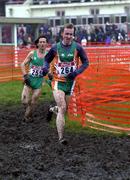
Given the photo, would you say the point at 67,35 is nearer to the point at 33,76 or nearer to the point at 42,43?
the point at 42,43

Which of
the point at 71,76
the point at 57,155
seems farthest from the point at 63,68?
the point at 57,155

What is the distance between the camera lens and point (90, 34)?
39.3 m

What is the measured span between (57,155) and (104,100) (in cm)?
327

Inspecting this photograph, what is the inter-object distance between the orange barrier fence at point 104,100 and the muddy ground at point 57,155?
38.2 inches

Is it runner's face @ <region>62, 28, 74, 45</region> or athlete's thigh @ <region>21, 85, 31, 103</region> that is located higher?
runner's face @ <region>62, 28, 74, 45</region>

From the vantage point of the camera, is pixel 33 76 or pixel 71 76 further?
pixel 33 76

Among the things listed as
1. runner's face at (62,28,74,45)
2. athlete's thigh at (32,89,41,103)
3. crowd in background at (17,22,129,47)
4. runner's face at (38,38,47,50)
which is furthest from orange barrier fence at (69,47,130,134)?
crowd in background at (17,22,129,47)

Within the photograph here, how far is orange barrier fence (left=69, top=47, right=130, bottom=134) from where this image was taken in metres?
10.9

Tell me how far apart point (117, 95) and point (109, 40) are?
27035mm

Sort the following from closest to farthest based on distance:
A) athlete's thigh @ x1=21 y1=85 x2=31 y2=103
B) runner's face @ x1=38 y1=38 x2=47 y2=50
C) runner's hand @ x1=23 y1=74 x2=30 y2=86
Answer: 1. runner's hand @ x1=23 y1=74 x2=30 y2=86
2. runner's face @ x1=38 y1=38 x2=47 y2=50
3. athlete's thigh @ x1=21 y1=85 x2=31 y2=103

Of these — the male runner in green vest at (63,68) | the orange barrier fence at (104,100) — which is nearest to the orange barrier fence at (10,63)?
the orange barrier fence at (104,100)

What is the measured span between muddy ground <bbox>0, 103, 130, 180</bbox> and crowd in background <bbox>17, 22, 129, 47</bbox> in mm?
26235

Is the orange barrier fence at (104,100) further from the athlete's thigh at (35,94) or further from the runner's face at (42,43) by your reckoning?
the runner's face at (42,43)

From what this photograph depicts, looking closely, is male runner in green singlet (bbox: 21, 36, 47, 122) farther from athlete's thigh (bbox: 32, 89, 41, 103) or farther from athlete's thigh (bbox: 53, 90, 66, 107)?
athlete's thigh (bbox: 53, 90, 66, 107)
